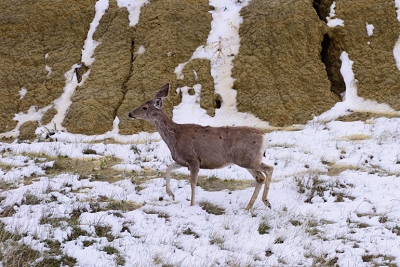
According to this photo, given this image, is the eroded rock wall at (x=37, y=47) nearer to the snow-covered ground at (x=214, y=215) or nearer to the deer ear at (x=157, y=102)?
the snow-covered ground at (x=214, y=215)

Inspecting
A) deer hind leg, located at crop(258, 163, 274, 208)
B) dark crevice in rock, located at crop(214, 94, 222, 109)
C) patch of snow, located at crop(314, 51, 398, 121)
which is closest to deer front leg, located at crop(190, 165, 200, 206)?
deer hind leg, located at crop(258, 163, 274, 208)

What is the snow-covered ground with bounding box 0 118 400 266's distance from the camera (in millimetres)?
6406

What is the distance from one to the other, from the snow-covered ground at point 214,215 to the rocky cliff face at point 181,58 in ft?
12.2

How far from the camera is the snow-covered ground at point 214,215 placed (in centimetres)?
641

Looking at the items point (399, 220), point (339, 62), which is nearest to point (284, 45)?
point (339, 62)

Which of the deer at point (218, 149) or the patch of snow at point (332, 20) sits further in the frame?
the patch of snow at point (332, 20)

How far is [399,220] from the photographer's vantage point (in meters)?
7.49

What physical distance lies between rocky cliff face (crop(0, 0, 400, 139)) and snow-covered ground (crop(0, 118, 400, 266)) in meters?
3.71

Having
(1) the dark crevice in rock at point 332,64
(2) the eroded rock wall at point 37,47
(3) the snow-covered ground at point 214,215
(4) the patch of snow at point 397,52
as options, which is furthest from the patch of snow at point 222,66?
(4) the patch of snow at point 397,52

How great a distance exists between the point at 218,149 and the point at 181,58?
8.35 meters

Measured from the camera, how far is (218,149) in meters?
8.55

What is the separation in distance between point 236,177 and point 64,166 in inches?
147

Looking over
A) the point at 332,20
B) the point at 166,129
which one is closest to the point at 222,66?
the point at 332,20

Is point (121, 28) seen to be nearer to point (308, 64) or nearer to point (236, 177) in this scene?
point (308, 64)
